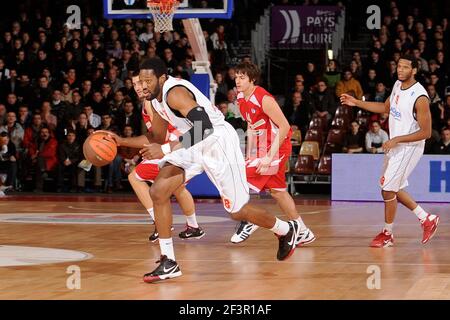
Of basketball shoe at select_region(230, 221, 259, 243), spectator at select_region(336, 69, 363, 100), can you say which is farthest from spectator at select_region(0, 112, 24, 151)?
basketball shoe at select_region(230, 221, 259, 243)

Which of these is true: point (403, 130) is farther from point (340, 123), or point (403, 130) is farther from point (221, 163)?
point (340, 123)

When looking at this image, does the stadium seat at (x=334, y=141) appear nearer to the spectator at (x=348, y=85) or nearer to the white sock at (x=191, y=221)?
the spectator at (x=348, y=85)

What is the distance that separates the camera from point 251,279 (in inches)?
299

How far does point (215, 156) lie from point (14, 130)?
36.5 feet

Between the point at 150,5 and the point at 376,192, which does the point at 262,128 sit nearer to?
the point at 150,5

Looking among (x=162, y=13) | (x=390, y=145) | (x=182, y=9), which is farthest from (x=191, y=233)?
(x=182, y=9)

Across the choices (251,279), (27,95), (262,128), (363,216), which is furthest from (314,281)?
(27,95)

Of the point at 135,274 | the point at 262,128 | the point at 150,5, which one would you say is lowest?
the point at 135,274

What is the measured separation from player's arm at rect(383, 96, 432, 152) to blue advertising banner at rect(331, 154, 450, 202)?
6.12 meters

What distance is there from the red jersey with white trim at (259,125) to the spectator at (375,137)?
688cm

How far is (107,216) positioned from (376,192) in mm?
4846

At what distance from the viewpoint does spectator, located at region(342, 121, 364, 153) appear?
16812 millimetres

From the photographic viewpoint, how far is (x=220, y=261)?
870cm

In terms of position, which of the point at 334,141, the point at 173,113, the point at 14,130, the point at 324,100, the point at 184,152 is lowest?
the point at 334,141
